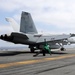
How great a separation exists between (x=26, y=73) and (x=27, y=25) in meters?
26.3

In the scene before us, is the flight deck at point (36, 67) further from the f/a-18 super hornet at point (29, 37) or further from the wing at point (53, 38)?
the wing at point (53, 38)

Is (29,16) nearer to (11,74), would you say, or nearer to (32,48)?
(32,48)

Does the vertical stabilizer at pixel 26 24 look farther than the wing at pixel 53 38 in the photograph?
No

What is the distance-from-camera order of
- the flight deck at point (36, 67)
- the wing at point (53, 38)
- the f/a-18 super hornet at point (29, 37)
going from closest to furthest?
the flight deck at point (36, 67) < the f/a-18 super hornet at point (29, 37) < the wing at point (53, 38)

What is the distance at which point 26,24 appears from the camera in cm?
3881

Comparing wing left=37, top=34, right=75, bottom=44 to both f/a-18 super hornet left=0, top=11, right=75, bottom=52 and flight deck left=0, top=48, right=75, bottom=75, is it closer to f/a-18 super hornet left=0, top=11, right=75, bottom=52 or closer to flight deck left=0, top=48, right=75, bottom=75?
f/a-18 super hornet left=0, top=11, right=75, bottom=52

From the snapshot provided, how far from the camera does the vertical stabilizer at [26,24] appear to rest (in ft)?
125

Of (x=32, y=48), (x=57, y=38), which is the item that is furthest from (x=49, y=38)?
(x=32, y=48)

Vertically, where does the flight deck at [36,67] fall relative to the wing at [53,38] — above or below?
below

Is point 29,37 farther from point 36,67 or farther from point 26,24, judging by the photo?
point 36,67

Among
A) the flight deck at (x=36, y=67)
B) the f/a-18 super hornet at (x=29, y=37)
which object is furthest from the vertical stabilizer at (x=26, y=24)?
the flight deck at (x=36, y=67)

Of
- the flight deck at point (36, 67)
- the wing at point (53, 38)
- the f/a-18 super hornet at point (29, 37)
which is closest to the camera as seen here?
the flight deck at point (36, 67)

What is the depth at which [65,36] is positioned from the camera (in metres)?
41.0

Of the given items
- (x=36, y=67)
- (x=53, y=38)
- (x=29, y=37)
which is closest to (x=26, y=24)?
(x=29, y=37)
